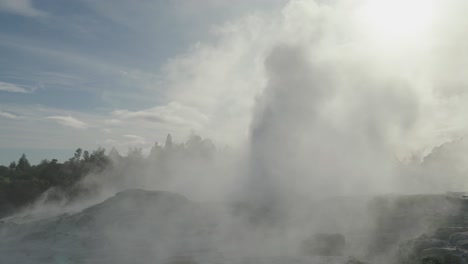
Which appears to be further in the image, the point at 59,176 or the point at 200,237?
the point at 59,176

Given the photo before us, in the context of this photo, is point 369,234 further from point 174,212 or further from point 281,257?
point 174,212

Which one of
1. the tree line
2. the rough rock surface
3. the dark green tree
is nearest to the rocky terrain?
the rough rock surface

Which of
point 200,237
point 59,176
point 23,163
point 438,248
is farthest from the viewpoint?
point 23,163

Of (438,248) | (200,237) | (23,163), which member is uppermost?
(23,163)

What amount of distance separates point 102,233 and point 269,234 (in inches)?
354

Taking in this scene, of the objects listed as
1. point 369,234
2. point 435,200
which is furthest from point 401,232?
point 435,200

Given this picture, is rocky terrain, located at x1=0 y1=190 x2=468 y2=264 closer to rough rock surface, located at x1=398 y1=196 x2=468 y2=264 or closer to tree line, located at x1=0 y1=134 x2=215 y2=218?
rough rock surface, located at x1=398 y1=196 x2=468 y2=264

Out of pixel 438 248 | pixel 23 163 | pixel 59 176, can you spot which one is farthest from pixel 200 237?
pixel 23 163

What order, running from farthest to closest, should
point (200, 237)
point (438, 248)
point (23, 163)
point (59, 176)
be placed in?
point (23, 163) < point (59, 176) < point (200, 237) < point (438, 248)

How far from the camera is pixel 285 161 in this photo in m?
32.2

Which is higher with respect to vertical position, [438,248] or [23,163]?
[23,163]

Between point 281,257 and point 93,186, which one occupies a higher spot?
point 93,186

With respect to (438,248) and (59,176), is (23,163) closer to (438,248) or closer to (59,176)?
(59,176)

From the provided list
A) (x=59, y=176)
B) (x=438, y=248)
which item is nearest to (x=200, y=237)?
(x=438, y=248)
